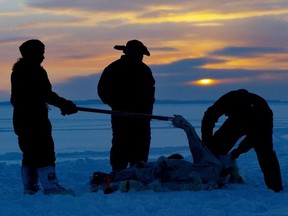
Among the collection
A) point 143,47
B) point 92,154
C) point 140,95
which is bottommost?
point 92,154

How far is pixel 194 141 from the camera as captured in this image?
669cm

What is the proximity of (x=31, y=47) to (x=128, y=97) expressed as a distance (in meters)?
1.73

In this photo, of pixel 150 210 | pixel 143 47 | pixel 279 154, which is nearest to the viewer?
pixel 150 210

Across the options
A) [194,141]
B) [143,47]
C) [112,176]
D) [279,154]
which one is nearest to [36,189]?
[112,176]

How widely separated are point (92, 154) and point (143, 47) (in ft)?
18.1

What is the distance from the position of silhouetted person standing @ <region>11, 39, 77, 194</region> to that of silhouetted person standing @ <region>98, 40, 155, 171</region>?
130cm

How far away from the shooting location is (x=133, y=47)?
24.8ft

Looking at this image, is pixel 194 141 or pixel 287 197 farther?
pixel 194 141

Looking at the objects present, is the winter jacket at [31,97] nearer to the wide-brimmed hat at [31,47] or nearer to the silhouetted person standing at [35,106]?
the silhouetted person standing at [35,106]

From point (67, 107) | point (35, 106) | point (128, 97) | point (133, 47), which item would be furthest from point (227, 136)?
point (35, 106)

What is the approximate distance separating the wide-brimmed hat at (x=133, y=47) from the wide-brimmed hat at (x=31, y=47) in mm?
1514

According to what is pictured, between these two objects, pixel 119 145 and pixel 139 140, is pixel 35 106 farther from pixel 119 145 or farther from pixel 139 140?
pixel 139 140

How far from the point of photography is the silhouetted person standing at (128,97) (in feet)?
24.8

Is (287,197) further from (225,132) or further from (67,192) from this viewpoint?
(67,192)
